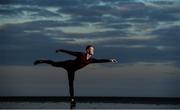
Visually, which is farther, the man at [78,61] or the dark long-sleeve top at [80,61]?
the dark long-sleeve top at [80,61]

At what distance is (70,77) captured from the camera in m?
11.7

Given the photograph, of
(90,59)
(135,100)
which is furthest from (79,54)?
(135,100)

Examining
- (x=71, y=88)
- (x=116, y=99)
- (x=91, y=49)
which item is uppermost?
(x=91, y=49)

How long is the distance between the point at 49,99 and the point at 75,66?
1280cm

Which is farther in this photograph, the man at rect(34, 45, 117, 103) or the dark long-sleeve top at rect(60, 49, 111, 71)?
the dark long-sleeve top at rect(60, 49, 111, 71)

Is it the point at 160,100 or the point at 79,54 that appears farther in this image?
the point at 160,100

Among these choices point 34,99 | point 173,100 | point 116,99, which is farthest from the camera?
point 116,99

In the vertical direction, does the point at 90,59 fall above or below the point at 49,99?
above

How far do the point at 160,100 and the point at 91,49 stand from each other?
14363 millimetres

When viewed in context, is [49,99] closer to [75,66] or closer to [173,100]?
[173,100]

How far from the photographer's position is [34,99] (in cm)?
2536

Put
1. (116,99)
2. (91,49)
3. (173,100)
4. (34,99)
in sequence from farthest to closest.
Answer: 1. (116,99)
2. (34,99)
3. (173,100)
4. (91,49)

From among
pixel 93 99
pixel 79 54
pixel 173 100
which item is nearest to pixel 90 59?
pixel 79 54

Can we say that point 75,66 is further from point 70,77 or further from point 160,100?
point 160,100
